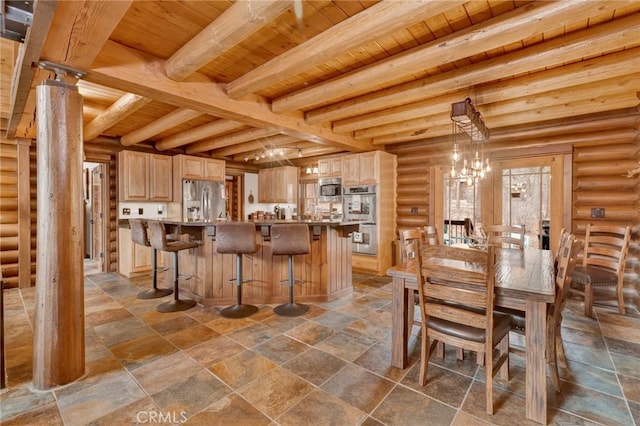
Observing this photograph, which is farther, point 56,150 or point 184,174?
point 184,174

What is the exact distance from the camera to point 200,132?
4.80m

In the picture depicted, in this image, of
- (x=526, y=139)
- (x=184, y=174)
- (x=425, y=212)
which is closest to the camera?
(x=526, y=139)

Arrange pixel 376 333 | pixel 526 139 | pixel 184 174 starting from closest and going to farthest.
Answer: pixel 376 333, pixel 526 139, pixel 184 174

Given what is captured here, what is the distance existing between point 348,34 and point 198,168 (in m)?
5.12

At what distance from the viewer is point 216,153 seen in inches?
273

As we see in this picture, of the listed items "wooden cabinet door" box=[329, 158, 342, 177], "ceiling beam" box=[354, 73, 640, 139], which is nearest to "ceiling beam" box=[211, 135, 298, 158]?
"wooden cabinet door" box=[329, 158, 342, 177]

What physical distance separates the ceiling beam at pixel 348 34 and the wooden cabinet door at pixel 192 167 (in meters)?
3.86

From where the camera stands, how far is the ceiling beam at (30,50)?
1600 mm

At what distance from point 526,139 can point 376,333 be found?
3877mm

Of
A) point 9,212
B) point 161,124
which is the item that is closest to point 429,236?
point 161,124

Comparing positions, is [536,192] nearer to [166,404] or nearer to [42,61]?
[166,404]

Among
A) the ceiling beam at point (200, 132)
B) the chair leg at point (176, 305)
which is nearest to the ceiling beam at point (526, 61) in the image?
the ceiling beam at point (200, 132)

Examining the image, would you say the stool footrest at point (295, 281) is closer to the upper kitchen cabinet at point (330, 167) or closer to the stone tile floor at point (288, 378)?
the stone tile floor at point (288, 378)

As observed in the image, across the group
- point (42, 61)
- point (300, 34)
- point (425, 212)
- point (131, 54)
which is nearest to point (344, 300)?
point (425, 212)
